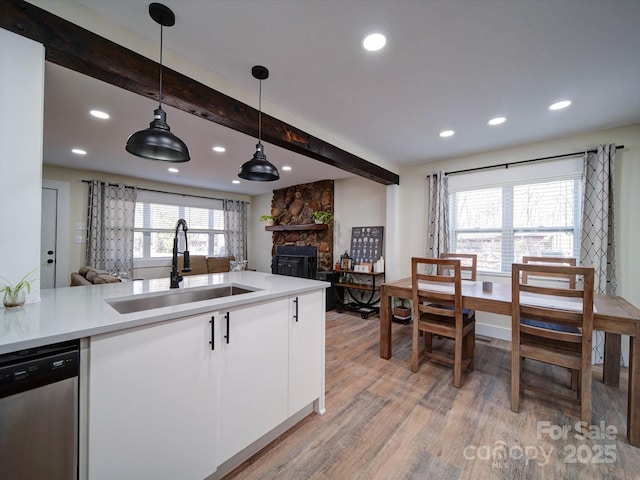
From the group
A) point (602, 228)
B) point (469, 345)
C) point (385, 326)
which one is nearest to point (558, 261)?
point (602, 228)

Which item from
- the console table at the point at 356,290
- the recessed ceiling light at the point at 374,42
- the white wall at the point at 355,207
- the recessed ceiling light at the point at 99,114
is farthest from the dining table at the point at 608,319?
the recessed ceiling light at the point at 99,114

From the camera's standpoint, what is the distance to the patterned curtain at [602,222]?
2807 millimetres

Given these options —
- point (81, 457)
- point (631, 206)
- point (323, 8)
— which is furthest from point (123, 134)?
point (631, 206)

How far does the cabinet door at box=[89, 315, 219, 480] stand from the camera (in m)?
1.03

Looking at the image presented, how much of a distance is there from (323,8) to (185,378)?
6.70 ft

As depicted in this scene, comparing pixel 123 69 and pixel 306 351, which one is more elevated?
pixel 123 69

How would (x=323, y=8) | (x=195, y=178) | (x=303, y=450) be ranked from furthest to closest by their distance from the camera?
(x=195, y=178) < (x=303, y=450) < (x=323, y=8)

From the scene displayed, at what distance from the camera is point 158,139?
144 cm

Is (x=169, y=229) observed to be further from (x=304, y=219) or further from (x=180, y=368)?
(x=180, y=368)

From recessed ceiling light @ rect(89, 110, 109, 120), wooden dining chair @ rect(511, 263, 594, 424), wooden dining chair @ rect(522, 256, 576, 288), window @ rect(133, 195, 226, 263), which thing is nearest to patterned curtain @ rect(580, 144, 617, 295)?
wooden dining chair @ rect(522, 256, 576, 288)

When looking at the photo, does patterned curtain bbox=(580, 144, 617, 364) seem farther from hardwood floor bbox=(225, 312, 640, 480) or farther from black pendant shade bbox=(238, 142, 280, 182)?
black pendant shade bbox=(238, 142, 280, 182)

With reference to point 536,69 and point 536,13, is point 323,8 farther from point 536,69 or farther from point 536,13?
point 536,69

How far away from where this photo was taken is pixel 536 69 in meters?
1.93

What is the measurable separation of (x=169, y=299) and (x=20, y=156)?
41.3 inches
